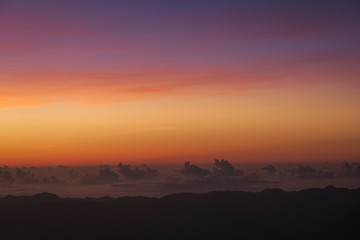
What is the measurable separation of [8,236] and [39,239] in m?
14.0

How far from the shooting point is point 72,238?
199 metres

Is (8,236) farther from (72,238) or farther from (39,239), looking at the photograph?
(72,238)

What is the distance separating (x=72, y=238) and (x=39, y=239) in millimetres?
14920

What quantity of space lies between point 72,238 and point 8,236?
28.5 meters

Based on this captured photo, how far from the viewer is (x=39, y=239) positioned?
7618 inches

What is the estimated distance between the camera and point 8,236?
192 meters

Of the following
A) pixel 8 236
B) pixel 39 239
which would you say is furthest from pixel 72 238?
pixel 8 236
